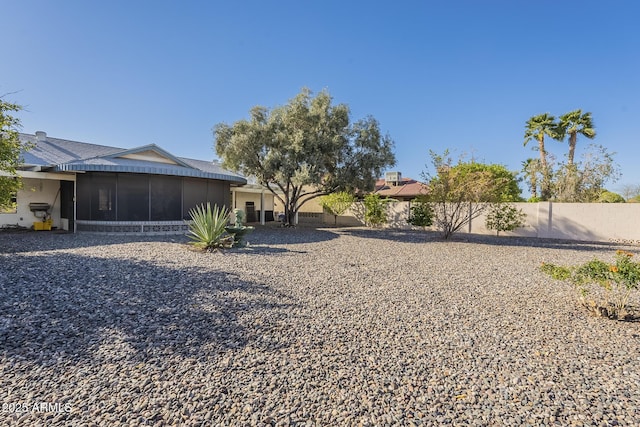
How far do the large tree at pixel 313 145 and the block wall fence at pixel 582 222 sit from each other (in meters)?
7.31

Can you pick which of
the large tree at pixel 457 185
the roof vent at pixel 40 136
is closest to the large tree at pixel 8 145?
the roof vent at pixel 40 136

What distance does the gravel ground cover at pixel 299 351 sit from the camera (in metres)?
2.20

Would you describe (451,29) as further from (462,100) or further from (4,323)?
(4,323)

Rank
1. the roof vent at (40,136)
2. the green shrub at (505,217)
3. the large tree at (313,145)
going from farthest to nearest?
the roof vent at (40,136), the green shrub at (505,217), the large tree at (313,145)

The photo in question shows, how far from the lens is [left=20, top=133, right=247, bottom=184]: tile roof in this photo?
1130 cm

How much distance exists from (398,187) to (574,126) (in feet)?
48.4

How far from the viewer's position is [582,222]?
14.2 metres

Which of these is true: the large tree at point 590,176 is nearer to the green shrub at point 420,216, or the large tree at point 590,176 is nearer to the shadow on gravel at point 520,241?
the shadow on gravel at point 520,241

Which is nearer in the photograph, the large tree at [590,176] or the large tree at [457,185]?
the large tree at [457,185]

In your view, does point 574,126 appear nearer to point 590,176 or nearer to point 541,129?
point 541,129

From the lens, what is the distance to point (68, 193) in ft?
43.4

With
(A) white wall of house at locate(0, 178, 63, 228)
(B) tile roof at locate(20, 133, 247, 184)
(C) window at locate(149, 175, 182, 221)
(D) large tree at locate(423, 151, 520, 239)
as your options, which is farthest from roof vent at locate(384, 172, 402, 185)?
(A) white wall of house at locate(0, 178, 63, 228)

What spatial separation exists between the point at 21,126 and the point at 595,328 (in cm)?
1245

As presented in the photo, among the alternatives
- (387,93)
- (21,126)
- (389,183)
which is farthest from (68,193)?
(389,183)
